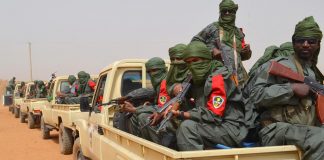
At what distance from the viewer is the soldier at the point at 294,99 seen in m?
2.51

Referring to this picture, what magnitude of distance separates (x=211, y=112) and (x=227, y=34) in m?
1.66

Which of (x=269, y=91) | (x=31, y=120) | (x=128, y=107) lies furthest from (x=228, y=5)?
(x=31, y=120)

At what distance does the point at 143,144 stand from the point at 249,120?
863 mm

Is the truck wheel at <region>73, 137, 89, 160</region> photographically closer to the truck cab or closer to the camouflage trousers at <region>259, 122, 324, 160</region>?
the truck cab

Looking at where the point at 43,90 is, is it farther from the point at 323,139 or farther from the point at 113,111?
the point at 323,139

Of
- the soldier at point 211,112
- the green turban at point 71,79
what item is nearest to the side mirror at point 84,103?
the soldier at point 211,112

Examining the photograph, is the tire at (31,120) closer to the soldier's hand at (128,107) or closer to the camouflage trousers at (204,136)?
the soldier's hand at (128,107)

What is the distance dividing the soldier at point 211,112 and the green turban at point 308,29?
1.92 feet

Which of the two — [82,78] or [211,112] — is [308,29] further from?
[82,78]

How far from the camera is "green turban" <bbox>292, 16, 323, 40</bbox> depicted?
281 centimetres

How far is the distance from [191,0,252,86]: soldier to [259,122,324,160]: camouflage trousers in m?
1.45

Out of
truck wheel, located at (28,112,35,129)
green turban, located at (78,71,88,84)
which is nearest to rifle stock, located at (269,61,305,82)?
green turban, located at (78,71,88,84)

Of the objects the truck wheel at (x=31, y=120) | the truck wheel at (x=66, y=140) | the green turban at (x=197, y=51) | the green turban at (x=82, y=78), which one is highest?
the green turban at (x=197, y=51)

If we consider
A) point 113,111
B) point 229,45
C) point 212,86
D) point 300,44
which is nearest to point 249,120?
point 212,86
